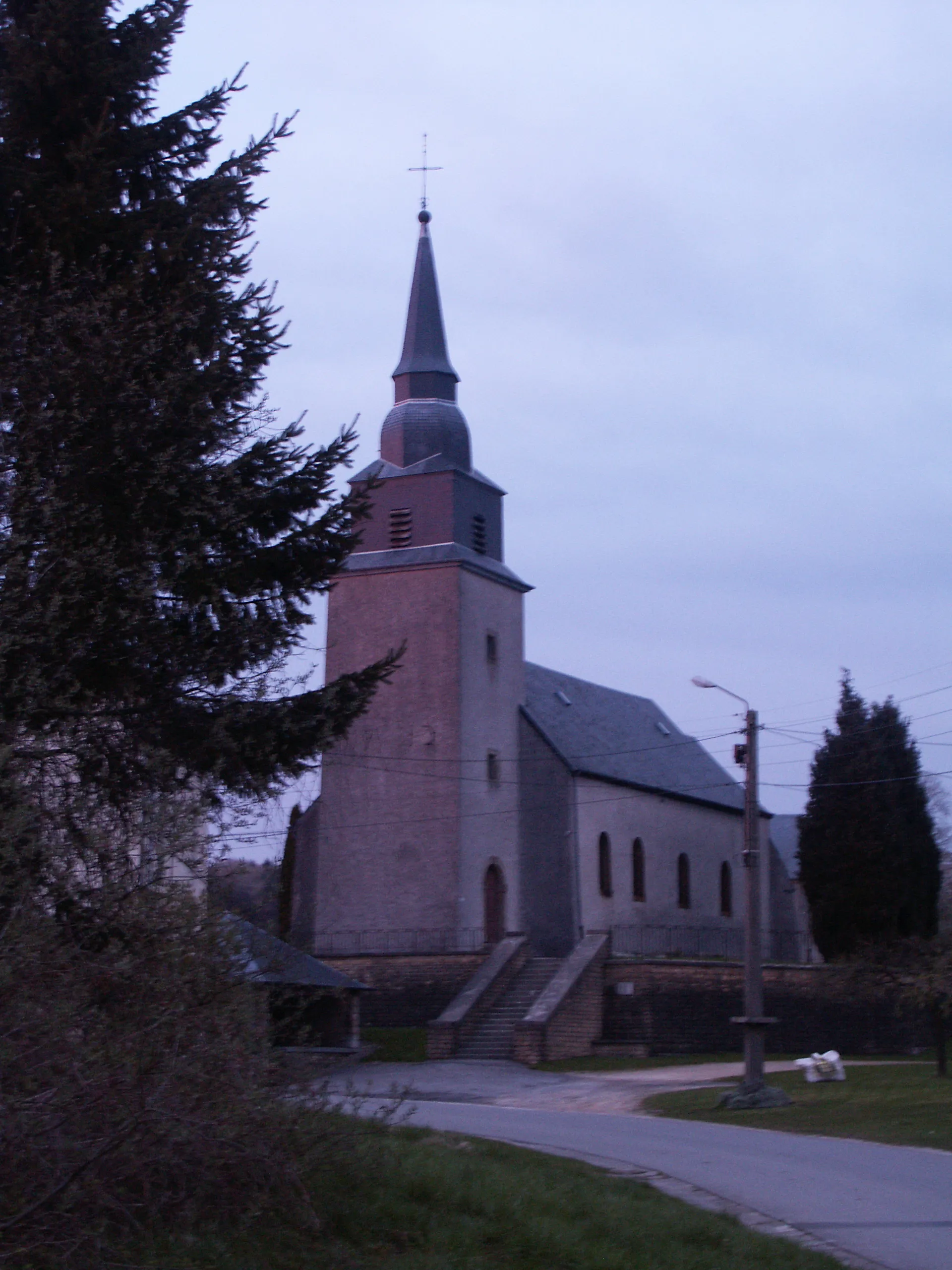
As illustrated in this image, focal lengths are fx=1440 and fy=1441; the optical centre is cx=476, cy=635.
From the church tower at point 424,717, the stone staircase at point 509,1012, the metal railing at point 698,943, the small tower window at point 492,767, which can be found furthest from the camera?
the metal railing at point 698,943

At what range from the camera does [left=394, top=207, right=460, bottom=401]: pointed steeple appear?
42.2 metres

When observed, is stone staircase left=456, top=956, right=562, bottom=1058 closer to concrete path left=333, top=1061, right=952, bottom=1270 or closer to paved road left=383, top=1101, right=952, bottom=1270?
concrete path left=333, top=1061, right=952, bottom=1270

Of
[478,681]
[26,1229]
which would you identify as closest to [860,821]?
[478,681]

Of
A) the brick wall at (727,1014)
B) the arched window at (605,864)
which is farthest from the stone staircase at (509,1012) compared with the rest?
the arched window at (605,864)

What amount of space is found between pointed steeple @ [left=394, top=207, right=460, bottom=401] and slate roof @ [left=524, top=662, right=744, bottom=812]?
966cm

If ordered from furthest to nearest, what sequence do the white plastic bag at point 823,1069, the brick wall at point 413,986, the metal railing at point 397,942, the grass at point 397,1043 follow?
the metal railing at point 397,942 → the brick wall at point 413,986 → the grass at point 397,1043 → the white plastic bag at point 823,1069

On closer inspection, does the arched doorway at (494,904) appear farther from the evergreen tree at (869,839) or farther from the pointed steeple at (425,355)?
the pointed steeple at (425,355)

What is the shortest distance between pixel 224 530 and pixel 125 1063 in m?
4.76

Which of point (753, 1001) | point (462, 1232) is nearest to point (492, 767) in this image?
point (753, 1001)

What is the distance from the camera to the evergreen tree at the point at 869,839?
3616cm

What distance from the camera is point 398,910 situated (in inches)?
1567

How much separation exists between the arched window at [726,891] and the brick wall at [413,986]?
15.8 m

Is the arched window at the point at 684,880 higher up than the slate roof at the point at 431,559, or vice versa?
the slate roof at the point at 431,559

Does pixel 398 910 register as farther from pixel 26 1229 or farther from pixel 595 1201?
pixel 26 1229
